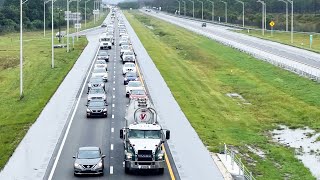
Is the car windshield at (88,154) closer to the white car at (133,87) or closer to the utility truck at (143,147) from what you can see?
the utility truck at (143,147)

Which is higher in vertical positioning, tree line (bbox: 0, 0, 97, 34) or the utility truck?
tree line (bbox: 0, 0, 97, 34)

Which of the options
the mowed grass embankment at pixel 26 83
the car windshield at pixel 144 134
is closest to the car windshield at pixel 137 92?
the mowed grass embankment at pixel 26 83

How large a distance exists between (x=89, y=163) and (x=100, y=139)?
952 centimetres

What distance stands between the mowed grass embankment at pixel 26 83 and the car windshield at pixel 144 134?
7044 millimetres

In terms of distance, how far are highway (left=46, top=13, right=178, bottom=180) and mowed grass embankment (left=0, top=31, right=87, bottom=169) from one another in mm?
3026

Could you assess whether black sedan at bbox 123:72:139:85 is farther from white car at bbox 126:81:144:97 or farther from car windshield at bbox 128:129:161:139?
car windshield at bbox 128:129:161:139

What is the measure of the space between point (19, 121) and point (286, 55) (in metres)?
59.9

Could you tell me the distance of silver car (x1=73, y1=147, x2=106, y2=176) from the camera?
31.8 m

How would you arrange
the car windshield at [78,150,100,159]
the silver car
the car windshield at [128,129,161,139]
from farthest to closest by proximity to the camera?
the car windshield at [128,129,161,139] → the car windshield at [78,150,100,159] → the silver car

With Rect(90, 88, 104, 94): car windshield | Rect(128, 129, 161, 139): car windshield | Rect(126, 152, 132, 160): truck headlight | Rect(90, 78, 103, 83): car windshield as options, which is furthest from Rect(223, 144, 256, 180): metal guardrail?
Rect(90, 78, 103, 83): car windshield

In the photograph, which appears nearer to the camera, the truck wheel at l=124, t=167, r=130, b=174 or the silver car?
the silver car

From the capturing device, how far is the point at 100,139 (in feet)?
136

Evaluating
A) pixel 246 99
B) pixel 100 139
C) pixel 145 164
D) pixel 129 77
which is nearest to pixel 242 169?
pixel 145 164

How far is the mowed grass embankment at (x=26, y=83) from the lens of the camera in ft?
147
